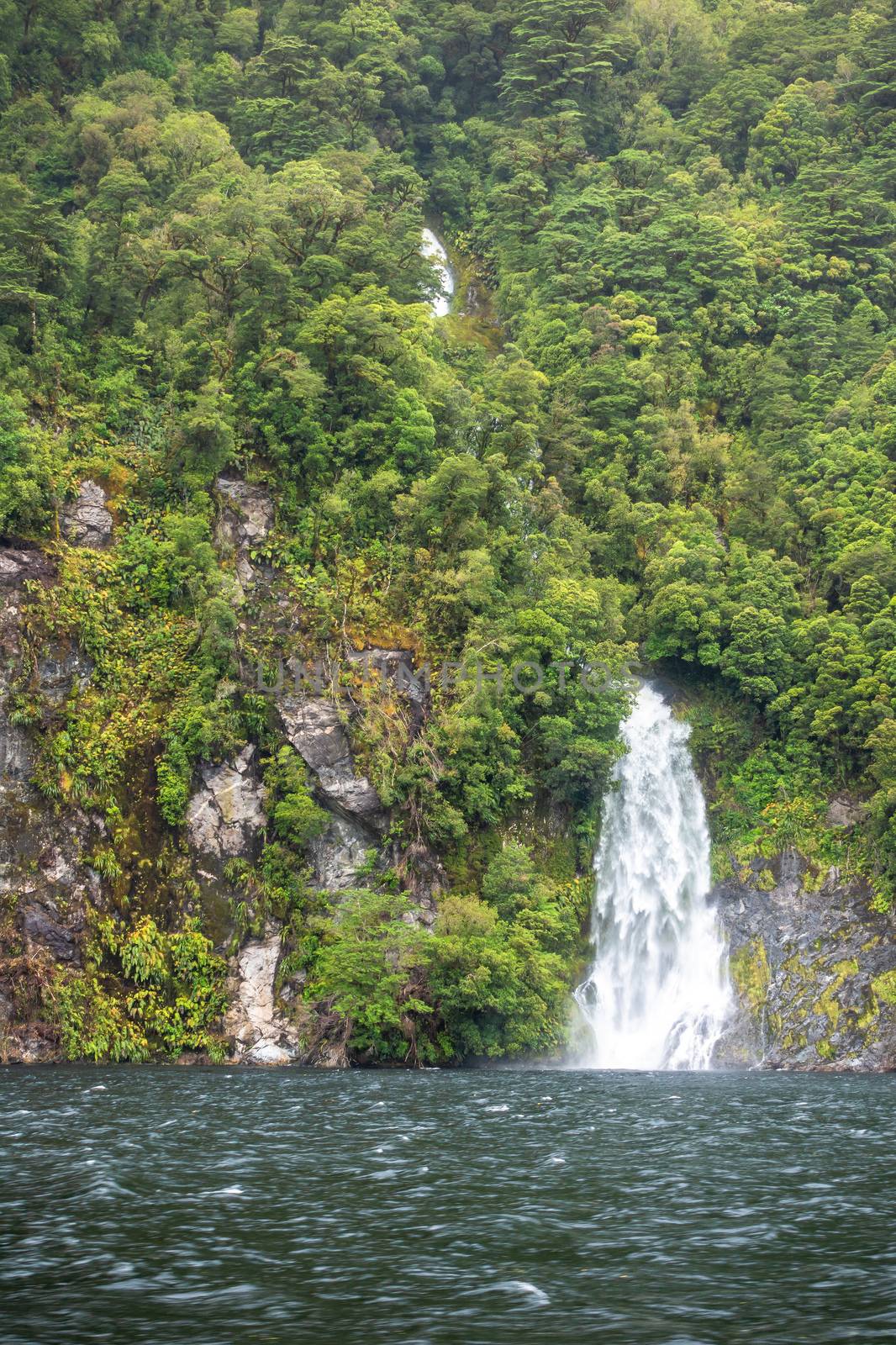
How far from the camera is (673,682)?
162ft

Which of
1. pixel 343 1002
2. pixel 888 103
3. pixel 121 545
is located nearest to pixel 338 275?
pixel 121 545

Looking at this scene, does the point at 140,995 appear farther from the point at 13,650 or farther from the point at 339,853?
the point at 13,650

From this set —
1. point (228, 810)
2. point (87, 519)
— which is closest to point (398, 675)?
point (228, 810)

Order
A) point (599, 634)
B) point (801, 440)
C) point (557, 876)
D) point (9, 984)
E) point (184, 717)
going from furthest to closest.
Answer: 1. point (801, 440)
2. point (599, 634)
3. point (557, 876)
4. point (184, 717)
5. point (9, 984)

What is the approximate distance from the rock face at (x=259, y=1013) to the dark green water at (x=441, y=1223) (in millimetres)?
11325

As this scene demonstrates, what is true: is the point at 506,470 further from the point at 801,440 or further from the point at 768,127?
the point at 768,127

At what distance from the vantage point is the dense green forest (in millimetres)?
38438

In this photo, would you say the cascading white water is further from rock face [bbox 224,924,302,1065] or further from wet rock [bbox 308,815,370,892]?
rock face [bbox 224,924,302,1065]

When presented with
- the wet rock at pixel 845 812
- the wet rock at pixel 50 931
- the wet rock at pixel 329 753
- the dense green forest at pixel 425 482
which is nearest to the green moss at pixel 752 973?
the dense green forest at pixel 425 482

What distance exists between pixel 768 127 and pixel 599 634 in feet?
131

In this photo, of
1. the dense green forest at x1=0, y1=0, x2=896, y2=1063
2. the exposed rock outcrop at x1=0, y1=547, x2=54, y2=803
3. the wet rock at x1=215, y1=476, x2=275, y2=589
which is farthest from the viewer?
the wet rock at x1=215, y1=476, x2=275, y2=589

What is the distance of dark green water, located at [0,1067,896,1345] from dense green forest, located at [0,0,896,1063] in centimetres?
1306

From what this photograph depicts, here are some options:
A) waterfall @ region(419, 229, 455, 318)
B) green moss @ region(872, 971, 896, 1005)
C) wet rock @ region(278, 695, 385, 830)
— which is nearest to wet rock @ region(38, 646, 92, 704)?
wet rock @ region(278, 695, 385, 830)

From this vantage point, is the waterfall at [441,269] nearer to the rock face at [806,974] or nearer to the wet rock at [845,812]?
the wet rock at [845,812]
